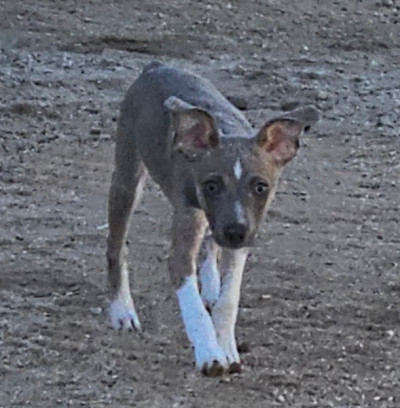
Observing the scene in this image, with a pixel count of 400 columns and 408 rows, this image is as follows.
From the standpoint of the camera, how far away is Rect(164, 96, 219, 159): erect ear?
22.2 ft

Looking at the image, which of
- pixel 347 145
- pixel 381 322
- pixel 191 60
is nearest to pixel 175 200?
pixel 381 322

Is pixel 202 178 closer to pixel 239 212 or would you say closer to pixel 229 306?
pixel 239 212

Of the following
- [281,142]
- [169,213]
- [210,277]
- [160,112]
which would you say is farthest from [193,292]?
[169,213]

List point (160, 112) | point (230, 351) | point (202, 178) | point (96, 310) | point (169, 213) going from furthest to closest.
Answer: point (169, 213) → point (96, 310) → point (160, 112) → point (230, 351) → point (202, 178)

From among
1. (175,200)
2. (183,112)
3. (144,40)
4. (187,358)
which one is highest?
(183,112)

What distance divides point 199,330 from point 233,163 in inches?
29.2

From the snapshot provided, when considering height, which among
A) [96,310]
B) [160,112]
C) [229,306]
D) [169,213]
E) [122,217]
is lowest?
[169,213]

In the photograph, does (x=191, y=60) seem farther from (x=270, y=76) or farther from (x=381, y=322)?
(x=381, y=322)

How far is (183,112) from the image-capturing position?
6.82 m

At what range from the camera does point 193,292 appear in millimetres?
6895

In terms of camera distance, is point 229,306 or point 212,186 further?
point 229,306

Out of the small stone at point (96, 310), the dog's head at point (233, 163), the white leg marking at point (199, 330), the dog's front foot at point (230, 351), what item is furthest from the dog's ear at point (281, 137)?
the small stone at point (96, 310)

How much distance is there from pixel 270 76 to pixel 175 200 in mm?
5838

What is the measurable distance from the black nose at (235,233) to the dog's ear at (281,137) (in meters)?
0.52
